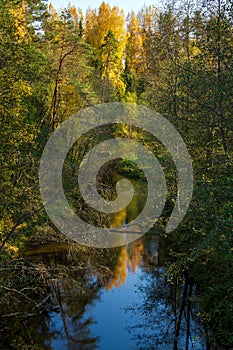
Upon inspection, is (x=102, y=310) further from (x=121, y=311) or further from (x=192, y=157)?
(x=192, y=157)

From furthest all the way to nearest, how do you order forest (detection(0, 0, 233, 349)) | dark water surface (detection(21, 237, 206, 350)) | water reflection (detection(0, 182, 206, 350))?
dark water surface (detection(21, 237, 206, 350)) < water reflection (detection(0, 182, 206, 350)) < forest (detection(0, 0, 233, 349))

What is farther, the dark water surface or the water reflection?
the dark water surface

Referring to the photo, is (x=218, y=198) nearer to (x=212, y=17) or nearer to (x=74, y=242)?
(x=212, y=17)

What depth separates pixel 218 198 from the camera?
27.7 feet

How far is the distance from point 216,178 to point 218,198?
1.59ft

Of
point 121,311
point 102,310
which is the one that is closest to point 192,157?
point 121,311

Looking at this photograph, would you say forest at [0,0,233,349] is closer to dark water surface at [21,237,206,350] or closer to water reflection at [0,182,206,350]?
water reflection at [0,182,206,350]

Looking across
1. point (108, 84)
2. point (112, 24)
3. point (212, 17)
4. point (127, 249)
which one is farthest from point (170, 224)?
point (112, 24)

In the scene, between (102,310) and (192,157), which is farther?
(102,310)

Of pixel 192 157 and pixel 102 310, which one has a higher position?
pixel 192 157

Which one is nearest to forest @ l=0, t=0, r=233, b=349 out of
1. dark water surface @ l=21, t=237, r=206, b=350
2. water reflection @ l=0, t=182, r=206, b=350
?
water reflection @ l=0, t=182, r=206, b=350

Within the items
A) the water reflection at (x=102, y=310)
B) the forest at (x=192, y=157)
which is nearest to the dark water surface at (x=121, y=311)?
the water reflection at (x=102, y=310)

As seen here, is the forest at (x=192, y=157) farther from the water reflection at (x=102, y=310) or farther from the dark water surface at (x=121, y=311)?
the dark water surface at (x=121, y=311)

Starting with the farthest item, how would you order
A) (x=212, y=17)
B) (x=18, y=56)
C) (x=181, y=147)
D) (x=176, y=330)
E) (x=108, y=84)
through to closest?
(x=108, y=84) < (x=181, y=147) < (x=176, y=330) < (x=18, y=56) < (x=212, y=17)
